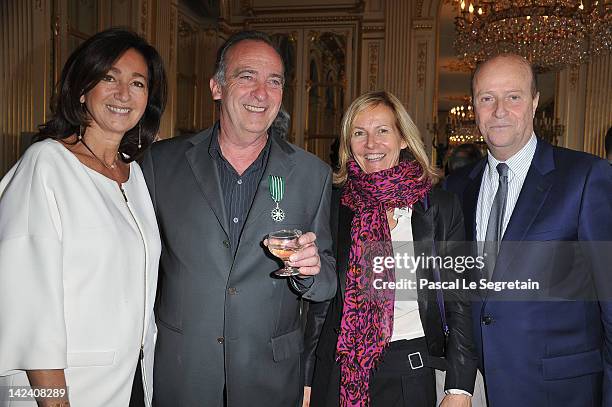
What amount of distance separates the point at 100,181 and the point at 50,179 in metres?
0.20

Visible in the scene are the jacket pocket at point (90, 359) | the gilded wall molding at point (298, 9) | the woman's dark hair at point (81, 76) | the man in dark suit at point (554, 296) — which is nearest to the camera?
the jacket pocket at point (90, 359)

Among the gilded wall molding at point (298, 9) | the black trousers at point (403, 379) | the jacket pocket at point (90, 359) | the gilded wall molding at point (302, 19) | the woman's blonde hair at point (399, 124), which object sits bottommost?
the black trousers at point (403, 379)

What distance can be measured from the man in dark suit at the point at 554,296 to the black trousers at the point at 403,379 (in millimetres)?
258

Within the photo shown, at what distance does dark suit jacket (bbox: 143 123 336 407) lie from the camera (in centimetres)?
217

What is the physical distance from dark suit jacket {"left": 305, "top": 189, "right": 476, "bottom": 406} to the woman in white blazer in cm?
76

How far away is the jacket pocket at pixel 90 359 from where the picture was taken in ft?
6.12

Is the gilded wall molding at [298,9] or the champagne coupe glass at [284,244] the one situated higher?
the gilded wall molding at [298,9]

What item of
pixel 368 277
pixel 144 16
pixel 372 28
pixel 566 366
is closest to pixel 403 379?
pixel 368 277

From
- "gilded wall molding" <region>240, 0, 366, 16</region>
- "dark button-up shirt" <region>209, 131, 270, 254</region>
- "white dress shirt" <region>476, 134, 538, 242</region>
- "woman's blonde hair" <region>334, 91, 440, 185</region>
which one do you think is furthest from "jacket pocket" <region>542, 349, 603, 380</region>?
"gilded wall molding" <region>240, 0, 366, 16</region>

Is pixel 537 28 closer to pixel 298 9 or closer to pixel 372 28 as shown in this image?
pixel 372 28

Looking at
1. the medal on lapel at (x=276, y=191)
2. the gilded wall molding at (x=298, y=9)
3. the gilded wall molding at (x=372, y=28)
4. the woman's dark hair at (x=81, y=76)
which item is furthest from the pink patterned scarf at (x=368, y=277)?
the gilded wall molding at (x=298, y=9)

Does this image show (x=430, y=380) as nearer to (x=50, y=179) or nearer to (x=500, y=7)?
(x=50, y=179)

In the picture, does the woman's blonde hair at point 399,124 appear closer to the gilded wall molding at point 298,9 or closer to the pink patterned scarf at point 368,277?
the pink patterned scarf at point 368,277

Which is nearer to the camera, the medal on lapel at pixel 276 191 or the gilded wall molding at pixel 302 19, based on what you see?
the medal on lapel at pixel 276 191
